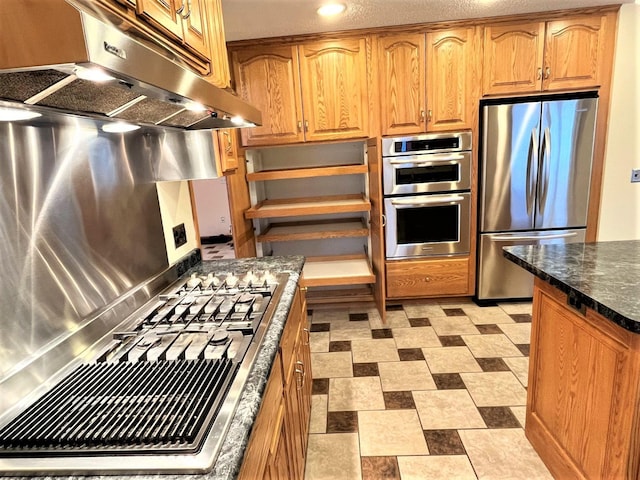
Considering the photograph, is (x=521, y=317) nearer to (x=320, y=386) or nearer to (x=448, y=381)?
(x=448, y=381)

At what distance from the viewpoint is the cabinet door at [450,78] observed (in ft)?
9.54

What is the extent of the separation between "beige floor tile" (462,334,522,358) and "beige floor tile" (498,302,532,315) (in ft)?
1.61

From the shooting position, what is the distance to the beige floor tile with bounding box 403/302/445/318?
10.7 feet

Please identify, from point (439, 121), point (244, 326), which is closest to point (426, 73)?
point (439, 121)

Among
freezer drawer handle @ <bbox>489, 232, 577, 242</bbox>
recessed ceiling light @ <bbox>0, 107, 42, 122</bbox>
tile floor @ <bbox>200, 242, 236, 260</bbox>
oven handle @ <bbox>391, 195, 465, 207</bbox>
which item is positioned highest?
recessed ceiling light @ <bbox>0, 107, 42, 122</bbox>

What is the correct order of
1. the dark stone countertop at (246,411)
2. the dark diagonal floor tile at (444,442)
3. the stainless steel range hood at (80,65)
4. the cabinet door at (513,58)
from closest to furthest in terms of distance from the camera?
the stainless steel range hood at (80,65)
the dark stone countertop at (246,411)
the dark diagonal floor tile at (444,442)
the cabinet door at (513,58)

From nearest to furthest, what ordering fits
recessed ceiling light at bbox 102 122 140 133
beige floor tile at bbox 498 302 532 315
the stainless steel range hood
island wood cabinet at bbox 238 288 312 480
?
the stainless steel range hood, island wood cabinet at bbox 238 288 312 480, recessed ceiling light at bbox 102 122 140 133, beige floor tile at bbox 498 302 532 315

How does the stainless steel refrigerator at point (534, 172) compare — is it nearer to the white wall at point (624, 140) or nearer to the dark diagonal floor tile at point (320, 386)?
the white wall at point (624, 140)

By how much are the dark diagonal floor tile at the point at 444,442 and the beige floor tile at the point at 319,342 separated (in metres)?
1.06

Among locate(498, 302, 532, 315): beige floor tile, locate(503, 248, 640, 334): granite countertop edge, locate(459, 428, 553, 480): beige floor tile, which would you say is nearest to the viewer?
locate(503, 248, 640, 334): granite countertop edge

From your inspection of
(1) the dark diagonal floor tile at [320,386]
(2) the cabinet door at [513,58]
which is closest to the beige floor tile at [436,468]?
(1) the dark diagonal floor tile at [320,386]

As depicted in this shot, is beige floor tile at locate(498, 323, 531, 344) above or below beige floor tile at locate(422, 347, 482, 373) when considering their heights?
above

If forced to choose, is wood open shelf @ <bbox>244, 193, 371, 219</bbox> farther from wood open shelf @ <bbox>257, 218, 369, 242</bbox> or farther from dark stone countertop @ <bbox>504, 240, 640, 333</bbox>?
dark stone countertop @ <bbox>504, 240, 640, 333</bbox>

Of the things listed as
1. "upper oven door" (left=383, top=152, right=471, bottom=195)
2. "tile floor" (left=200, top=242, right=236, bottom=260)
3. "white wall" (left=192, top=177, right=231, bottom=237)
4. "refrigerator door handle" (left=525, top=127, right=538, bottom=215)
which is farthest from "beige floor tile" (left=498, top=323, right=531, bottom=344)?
"white wall" (left=192, top=177, right=231, bottom=237)
